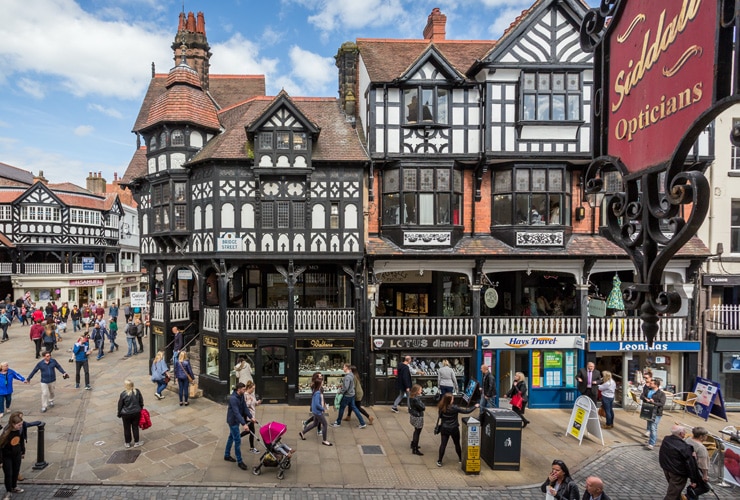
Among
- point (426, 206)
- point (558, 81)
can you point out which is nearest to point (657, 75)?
point (426, 206)

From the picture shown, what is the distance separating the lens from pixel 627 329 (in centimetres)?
1462

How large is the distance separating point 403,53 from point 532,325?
40.6ft

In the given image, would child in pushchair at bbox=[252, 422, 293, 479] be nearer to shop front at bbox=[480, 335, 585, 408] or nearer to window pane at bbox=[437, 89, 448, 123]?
shop front at bbox=[480, 335, 585, 408]

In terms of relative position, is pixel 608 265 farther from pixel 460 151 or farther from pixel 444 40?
pixel 444 40

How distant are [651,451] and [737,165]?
11723mm

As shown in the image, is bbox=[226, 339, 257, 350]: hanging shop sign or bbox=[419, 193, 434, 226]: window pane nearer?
bbox=[226, 339, 257, 350]: hanging shop sign

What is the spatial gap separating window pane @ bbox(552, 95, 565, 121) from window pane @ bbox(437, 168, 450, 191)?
14.3ft

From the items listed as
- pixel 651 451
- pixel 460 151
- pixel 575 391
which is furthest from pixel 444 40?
pixel 651 451

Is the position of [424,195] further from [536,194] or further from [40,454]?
[40,454]

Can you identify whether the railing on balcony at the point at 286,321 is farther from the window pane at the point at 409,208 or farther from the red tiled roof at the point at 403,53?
the red tiled roof at the point at 403,53

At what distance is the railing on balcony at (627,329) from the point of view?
1460 cm

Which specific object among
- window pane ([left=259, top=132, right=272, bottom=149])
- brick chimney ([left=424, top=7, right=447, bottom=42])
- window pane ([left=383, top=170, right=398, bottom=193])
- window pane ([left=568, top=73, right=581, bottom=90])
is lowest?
window pane ([left=383, top=170, right=398, bottom=193])

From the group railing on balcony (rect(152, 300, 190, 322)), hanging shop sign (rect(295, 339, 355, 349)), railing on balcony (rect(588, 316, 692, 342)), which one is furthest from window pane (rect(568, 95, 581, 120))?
railing on balcony (rect(152, 300, 190, 322))

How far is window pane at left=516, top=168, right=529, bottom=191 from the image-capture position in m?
14.7
